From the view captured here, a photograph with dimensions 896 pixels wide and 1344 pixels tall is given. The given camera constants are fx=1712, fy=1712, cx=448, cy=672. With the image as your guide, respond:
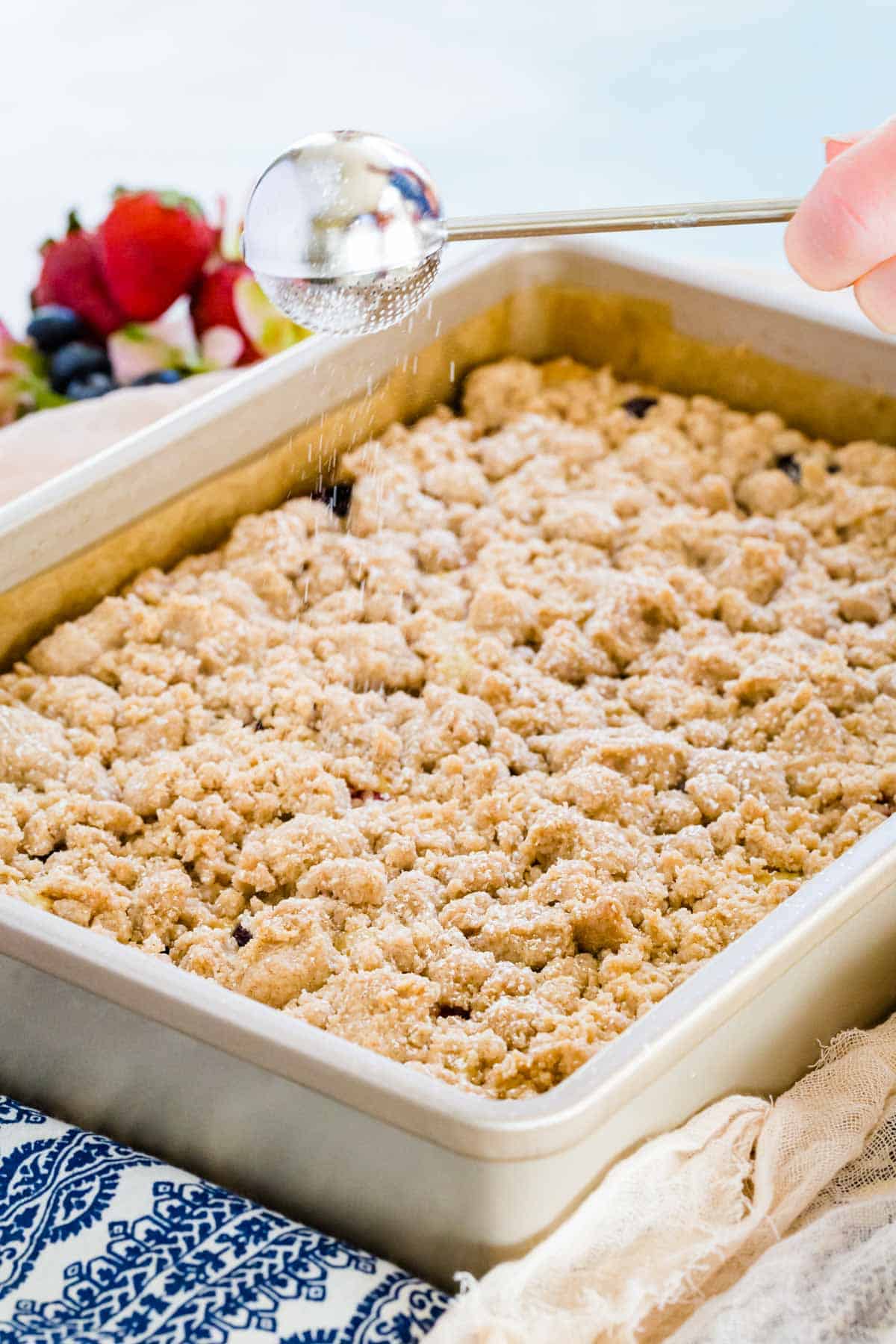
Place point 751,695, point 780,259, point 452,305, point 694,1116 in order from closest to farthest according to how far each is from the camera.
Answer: point 694,1116, point 751,695, point 452,305, point 780,259

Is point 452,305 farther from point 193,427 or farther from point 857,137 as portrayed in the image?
point 857,137

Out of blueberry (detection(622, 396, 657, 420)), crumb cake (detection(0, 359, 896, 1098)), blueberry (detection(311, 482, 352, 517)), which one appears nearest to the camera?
crumb cake (detection(0, 359, 896, 1098))

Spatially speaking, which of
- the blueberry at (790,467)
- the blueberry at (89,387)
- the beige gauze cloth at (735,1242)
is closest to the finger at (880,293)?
the beige gauze cloth at (735,1242)

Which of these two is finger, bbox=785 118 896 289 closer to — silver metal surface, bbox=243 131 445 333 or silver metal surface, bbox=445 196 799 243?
silver metal surface, bbox=445 196 799 243

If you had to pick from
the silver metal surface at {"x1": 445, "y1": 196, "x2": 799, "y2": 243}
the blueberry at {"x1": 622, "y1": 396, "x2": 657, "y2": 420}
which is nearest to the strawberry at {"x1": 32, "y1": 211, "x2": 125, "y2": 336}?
the blueberry at {"x1": 622, "y1": 396, "x2": 657, "y2": 420}

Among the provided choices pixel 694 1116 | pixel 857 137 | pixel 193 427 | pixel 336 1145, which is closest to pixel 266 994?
pixel 336 1145

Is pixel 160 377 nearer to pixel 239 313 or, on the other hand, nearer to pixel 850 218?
pixel 239 313
